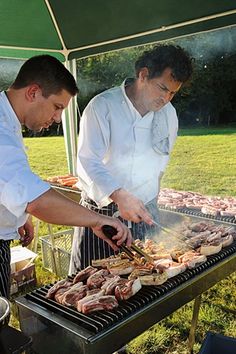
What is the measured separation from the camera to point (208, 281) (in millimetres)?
2238

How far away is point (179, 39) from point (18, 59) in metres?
2.16

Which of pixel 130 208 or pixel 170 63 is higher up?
pixel 170 63

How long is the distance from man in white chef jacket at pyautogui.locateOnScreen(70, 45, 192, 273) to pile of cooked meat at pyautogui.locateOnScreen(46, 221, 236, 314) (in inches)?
12.7

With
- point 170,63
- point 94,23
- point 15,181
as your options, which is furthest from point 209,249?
point 94,23

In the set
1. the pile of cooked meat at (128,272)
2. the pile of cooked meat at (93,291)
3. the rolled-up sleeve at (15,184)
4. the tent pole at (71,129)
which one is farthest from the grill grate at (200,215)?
the tent pole at (71,129)

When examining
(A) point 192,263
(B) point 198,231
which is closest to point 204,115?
(B) point 198,231

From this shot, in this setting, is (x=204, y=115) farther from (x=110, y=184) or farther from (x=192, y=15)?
(x=110, y=184)

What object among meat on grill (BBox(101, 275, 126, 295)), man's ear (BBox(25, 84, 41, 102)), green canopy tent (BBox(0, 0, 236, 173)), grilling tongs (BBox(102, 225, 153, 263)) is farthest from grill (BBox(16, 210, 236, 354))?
green canopy tent (BBox(0, 0, 236, 173))

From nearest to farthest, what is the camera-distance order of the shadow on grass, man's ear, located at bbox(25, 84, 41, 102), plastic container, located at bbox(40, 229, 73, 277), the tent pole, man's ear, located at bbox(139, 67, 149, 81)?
1. man's ear, located at bbox(25, 84, 41, 102)
2. man's ear, located at bbox(139, 67, 149, 81)
3. the shadow on grass
4. plastic container, located at bbox(40, 229, 73, 277)
5. the tent pole

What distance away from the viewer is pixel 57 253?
457 centimetres

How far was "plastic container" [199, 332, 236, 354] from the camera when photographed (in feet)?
7.44

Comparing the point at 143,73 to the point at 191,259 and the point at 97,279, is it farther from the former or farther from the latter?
the point at 97,279

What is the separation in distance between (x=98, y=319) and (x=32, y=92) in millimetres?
1204

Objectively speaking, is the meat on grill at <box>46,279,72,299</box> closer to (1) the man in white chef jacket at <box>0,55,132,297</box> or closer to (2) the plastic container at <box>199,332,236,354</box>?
(1) the man in white chef jacket at <box>0,55,132,297</box>
